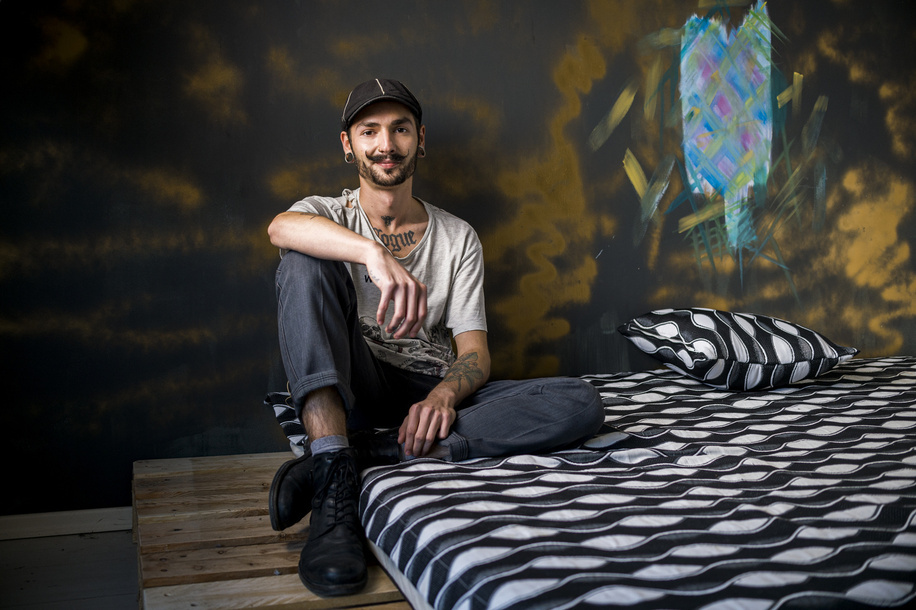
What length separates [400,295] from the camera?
139 centimetres

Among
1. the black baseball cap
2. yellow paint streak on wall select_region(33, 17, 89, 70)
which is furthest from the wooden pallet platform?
yellow paint streak on wall select_region(33, 17, 89, 70)

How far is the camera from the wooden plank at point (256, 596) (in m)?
1.09

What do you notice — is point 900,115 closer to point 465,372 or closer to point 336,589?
point 465,372

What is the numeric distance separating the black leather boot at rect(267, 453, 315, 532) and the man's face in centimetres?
81

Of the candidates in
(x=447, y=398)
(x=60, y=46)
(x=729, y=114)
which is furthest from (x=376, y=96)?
(x=729, y=114)

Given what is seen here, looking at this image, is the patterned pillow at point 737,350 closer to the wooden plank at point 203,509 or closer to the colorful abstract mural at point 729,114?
the colorful abstract mural at point 729,114

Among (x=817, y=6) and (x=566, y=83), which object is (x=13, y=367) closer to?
(x=566, y=83)

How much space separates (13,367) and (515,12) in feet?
6.31

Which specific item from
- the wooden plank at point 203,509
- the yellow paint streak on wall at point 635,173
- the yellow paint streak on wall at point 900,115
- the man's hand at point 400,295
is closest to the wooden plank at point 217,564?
the wooden plank at point 203,509

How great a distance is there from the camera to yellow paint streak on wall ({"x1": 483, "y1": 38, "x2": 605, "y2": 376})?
2.44 meters

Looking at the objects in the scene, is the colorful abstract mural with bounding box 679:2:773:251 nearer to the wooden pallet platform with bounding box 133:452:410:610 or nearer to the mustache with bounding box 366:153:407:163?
the mustache with bounding box 366:153:407:163

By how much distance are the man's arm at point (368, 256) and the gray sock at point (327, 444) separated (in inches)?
9.3

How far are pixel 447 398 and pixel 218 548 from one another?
56 cm

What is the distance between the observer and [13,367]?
1879 mm
